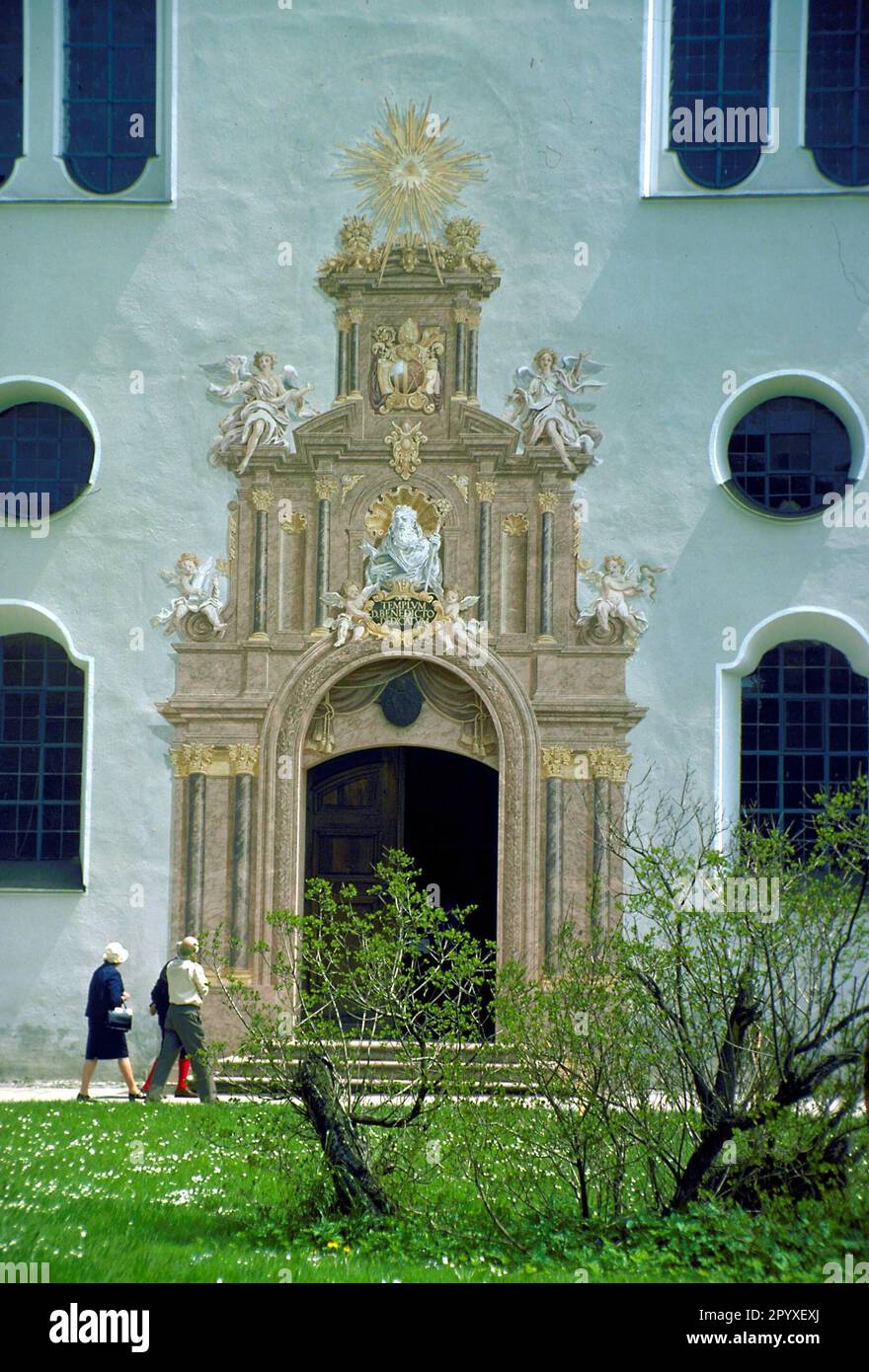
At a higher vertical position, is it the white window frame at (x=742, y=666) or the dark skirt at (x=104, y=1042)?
the white window frame at (x=742, y=666)

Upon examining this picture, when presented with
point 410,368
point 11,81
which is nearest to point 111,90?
point 11,81

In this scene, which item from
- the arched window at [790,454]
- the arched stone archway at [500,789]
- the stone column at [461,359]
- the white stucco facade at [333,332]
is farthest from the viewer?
the stone column at [461,359]

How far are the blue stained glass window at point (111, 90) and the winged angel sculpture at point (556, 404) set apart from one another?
4.50 meters

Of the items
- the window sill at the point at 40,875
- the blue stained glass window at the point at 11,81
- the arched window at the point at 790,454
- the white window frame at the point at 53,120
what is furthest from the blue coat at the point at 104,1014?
the blue stained glass window at the point at 11,81

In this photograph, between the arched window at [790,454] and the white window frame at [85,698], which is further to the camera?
the arched window at [790,454]

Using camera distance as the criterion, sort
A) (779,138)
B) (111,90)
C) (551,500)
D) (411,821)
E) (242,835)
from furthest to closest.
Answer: (111,90)
(411,821)
(779,138)
(551,500)
(242,835)

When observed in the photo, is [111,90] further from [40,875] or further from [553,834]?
[553,834]

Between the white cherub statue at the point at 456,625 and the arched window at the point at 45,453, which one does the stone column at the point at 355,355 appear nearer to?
the white cherub statue at the point at 456,625

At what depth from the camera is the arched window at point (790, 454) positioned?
18.2 m

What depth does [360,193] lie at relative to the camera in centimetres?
1853

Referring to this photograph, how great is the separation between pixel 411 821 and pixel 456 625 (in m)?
2.04

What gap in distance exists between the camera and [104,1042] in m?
16.7
